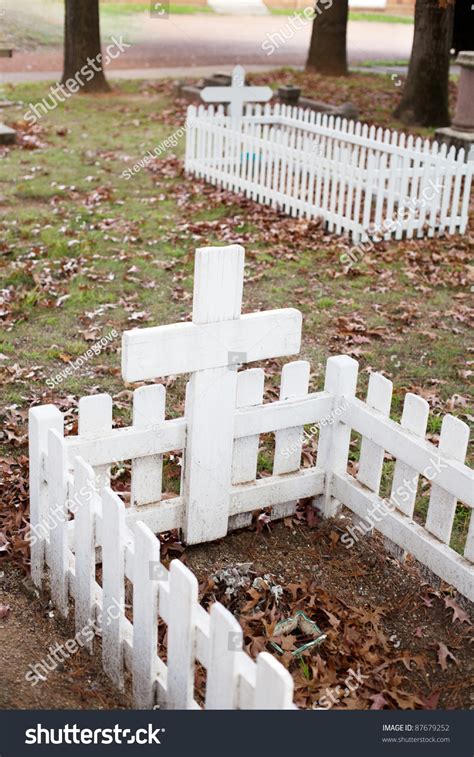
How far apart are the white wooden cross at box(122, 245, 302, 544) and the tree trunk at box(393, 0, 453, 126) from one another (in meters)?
15.4

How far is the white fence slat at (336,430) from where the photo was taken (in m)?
4.76

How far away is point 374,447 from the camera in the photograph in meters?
4.68

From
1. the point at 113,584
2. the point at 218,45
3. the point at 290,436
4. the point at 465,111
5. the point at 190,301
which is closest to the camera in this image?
the point at 113,584

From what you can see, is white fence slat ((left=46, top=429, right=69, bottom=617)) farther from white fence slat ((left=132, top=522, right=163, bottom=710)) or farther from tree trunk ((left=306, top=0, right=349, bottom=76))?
tree trunk ((left=306, top=0, right=349, bottom=76))

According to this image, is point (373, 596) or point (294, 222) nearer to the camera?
point (373, 596)

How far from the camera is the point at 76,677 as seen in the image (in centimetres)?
383

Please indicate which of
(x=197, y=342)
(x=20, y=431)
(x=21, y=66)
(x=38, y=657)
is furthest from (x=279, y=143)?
(x=21, y=66)

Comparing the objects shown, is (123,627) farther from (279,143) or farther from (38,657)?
(279,143)

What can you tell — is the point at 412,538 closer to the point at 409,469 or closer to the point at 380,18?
the point at 409,469

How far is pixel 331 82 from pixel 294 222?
13.4 m

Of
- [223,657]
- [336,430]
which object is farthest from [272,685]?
[336,430]

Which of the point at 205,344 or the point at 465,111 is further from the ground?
the point at 465,111
